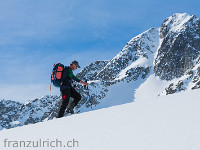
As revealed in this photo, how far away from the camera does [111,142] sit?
308 cm

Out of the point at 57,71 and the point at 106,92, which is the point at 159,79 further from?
the point at 57,71

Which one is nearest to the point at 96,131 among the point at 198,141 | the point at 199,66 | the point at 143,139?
the point at 143,139

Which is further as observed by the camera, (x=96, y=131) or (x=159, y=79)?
(x=159, y=79)

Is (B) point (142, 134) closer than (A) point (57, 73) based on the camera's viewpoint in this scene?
Yes

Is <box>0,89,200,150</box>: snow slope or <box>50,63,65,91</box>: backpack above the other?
<box>50,63,65,91</box>: backpack

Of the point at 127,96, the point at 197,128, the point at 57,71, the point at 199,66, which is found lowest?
the point at 197,128

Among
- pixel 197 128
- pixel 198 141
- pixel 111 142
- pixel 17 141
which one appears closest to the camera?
pixel 198 141

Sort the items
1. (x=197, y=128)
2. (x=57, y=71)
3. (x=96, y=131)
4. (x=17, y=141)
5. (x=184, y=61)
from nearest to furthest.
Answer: (x=197, y=128) < (x=96, y=131) < (x=17, y=141) < (x=57, y=71) < (x=184, y=61)

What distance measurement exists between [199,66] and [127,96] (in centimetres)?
5650

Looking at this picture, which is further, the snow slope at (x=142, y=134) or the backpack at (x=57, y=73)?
the backpack at (x=57, y=73)

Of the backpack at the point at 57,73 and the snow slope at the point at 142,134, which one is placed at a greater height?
the backpack at the point at 57,73

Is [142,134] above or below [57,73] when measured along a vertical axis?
below

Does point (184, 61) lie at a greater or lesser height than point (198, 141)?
greater

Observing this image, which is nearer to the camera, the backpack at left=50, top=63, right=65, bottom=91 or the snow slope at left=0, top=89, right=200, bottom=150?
the snow slope at left=0, top=89, right=200, bottom=150
